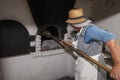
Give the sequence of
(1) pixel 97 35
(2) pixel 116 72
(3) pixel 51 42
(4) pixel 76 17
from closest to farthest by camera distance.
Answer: (2) pixel 116 72
(1) pixel 97 35
(4) pixel 76 17
(3) pixel 51 42

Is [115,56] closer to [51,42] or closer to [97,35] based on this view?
[97,35]

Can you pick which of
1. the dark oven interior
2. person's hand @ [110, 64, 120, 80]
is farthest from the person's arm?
the dark oven interior

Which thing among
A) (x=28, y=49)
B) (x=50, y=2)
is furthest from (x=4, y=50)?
(x=50, y=2)

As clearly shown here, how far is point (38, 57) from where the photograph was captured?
6.73 ft

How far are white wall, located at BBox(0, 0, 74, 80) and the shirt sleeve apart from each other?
2.75ft

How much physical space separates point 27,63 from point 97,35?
109 centimetres

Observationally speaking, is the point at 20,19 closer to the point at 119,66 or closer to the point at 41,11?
the point at 41,11

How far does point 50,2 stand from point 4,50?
0.70 meters

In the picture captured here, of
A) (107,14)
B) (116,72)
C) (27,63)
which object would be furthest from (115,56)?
(27,63)

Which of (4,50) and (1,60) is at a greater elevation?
(4,50)

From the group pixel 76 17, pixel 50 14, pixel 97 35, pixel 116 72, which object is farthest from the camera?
pixel 50 14

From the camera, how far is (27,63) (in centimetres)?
201

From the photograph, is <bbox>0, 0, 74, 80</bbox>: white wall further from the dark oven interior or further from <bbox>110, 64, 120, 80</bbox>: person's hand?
<bbox>110, 64, 120, 80</bbox>: person's hand

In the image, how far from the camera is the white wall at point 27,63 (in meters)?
1.79
